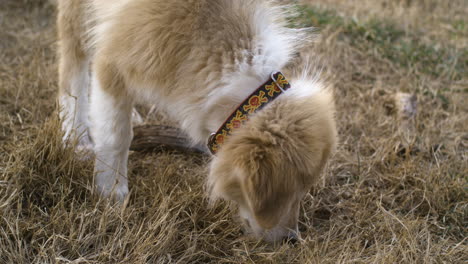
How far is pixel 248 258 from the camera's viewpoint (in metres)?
2.32

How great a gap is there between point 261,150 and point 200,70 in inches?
19.7

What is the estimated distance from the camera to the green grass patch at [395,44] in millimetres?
4551

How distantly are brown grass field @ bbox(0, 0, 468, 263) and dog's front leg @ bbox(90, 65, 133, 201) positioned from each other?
10 centimetres

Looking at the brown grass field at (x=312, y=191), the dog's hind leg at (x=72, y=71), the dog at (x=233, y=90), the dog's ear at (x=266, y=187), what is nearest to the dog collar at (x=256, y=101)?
the dog at (x=233, y=90)

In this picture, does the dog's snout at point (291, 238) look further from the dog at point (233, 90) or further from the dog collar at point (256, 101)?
the dog collar at point (256, 101)

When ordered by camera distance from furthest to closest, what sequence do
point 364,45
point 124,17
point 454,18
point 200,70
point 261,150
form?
point 454,18 → point 364,45 → point 124,17 → point 200,70 → point 261,150

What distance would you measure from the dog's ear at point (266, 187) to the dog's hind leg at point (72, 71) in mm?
1584

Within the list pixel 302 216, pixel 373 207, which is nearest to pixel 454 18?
pixel 373 207

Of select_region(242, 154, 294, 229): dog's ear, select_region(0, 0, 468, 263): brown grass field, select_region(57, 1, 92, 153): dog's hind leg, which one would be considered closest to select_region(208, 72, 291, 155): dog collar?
select_region(242, 154, 294, 229): dog's ear

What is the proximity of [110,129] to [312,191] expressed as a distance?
1.29 m

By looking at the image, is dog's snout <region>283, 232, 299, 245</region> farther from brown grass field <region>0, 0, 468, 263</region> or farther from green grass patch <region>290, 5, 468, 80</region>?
green grass patch <region>290, 5, 468, 80</region>

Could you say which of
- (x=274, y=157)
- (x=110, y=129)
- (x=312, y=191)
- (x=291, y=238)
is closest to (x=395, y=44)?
(x=312, y=191)

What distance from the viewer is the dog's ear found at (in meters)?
1.86

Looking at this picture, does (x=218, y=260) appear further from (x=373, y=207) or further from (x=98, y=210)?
(x=373, y=207)
